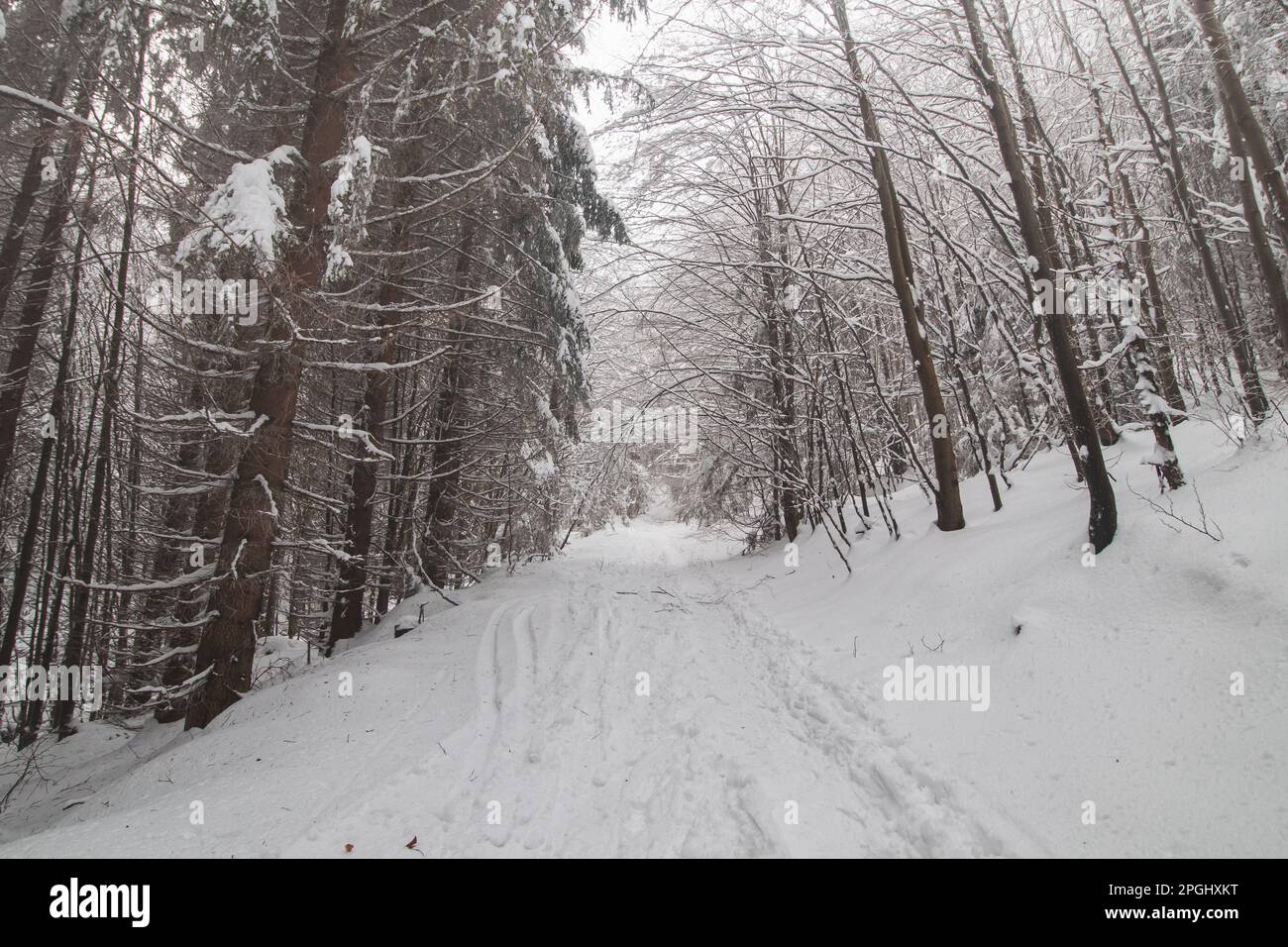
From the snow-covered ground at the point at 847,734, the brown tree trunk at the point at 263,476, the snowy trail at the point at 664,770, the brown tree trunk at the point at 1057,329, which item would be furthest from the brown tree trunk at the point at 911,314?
the brown tree trunk at the point at 263,476

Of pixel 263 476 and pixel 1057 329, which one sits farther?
pixel 263 476

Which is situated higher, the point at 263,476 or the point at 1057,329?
the point at 1057,329

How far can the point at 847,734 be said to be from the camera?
370cm

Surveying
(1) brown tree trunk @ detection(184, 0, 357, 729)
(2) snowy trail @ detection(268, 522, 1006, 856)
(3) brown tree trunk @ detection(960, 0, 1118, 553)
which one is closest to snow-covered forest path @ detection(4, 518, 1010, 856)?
(2) snowy trail @ detection(268, 522, 1006, 856)

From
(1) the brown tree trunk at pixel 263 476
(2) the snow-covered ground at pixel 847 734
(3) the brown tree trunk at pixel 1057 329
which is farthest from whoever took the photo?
(1) the brown tree trunk at pixel 263 476

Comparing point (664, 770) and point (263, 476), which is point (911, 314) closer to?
point (664, 770)

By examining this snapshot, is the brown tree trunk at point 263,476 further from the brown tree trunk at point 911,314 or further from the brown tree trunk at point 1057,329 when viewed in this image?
the brown tree trunk at point 1057,329

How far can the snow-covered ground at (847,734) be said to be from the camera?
102 inches

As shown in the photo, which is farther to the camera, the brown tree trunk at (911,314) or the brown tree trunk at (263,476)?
the brown tree trunk at (911,314)

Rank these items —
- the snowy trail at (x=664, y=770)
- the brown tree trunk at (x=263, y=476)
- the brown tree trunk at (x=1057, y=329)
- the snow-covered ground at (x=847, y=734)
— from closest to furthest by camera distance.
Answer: the snow-covered ground at (x=847, y=734) → the snowy trail at (x=664, y=770) → the brown tree trunk at (x=1057, y=329) → the brown tree trunk at (x=263, y=476)

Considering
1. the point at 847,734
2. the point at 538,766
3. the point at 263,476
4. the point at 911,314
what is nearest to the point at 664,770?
the point at 538,766

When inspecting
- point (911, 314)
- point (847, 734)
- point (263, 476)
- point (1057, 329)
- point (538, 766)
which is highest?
point (911, 314)

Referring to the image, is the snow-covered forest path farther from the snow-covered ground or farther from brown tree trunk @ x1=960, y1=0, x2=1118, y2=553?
brown tree trunk @ x1=960, y1=0, x2=1118, y2=553
